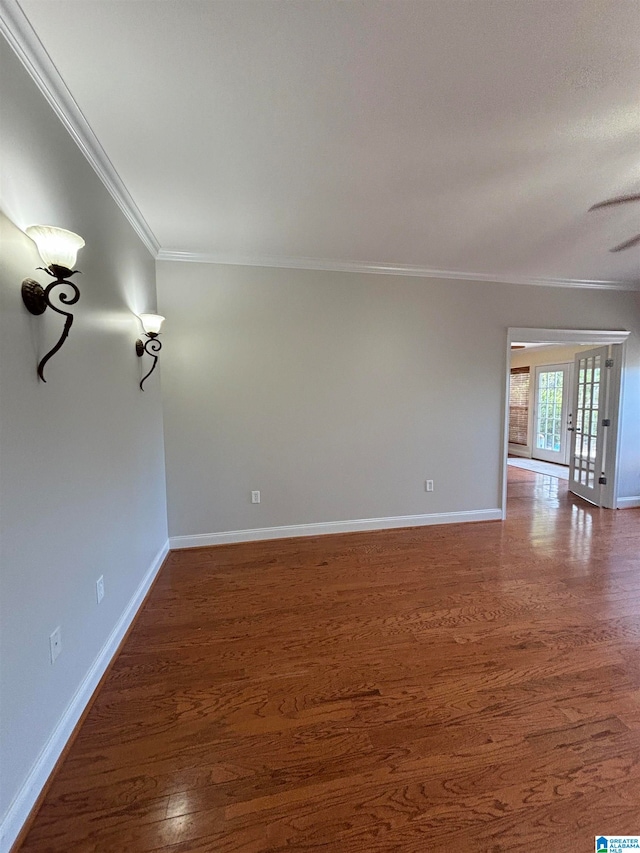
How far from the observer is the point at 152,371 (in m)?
2.76

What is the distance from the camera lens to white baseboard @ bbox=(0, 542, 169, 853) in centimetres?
112

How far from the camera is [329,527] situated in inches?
141

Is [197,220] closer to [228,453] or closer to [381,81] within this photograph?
[381,81]

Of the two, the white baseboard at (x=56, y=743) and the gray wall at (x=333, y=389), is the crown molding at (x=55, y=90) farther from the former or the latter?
the white baseboard at (x=56, y=743)

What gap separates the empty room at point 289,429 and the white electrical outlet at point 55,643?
0.02 metres

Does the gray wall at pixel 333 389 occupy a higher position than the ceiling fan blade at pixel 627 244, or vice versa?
Answer: the ceiling fan blade at pixel 627 244

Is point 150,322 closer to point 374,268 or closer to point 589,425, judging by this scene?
point 374,268

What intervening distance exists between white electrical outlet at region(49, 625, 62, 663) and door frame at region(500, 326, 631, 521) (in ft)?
12.6

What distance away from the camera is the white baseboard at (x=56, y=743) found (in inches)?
43.9

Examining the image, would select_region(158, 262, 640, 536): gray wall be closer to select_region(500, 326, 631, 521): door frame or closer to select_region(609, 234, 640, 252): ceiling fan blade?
select_region(500, 326, 631, 521): door frame

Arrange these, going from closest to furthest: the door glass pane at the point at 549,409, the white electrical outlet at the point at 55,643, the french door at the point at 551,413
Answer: the white electrical outlet at the point at 55,643 → the french door at the point at 551,413 → the door glass pane at the point at 549,409

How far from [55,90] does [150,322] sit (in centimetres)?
127
